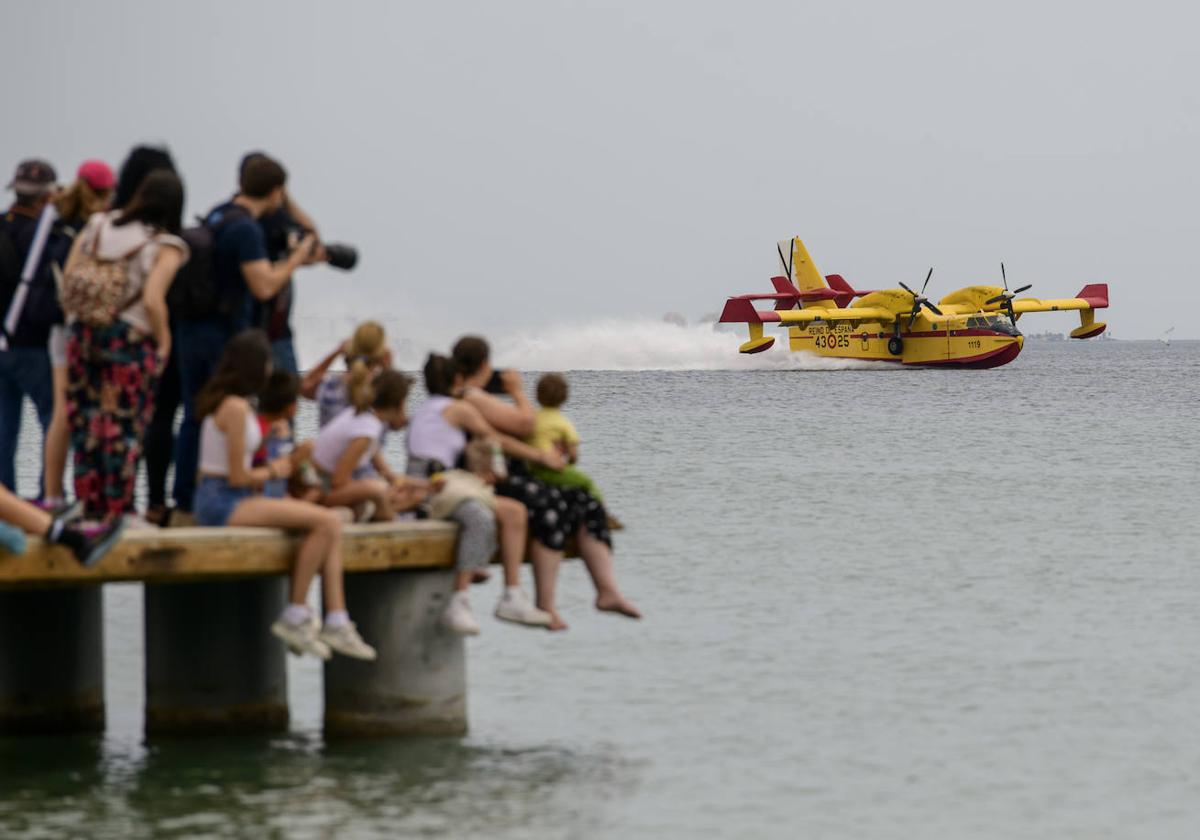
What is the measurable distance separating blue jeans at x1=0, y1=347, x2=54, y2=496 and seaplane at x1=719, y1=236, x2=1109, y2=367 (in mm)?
78207

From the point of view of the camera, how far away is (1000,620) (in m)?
17.2

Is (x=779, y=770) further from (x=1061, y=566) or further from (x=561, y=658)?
(x=1061, y=566)

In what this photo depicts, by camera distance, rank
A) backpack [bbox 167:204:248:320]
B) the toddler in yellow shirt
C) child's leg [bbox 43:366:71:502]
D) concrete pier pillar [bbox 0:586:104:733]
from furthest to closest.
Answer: concrete pier pillar [bbox 0:586:104:733]
the toddler in yellow shirt
backpack [bbox 167:204:248:320]
child's leg [bbox 43:366:71:502]

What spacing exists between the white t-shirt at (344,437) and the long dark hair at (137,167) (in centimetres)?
141

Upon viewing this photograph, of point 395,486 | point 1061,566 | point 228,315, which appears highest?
point 228,315

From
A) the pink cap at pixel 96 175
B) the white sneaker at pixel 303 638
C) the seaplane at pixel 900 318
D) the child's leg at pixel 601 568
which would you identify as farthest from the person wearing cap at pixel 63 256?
the seaplane at pixel 900 318

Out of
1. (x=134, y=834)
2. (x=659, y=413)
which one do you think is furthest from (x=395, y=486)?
(x=659, y=413)

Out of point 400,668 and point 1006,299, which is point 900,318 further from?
point 400,668

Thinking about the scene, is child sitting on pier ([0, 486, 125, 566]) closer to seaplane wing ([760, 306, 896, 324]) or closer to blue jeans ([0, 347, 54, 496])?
blue jeans ([0, 347, 54, 496])

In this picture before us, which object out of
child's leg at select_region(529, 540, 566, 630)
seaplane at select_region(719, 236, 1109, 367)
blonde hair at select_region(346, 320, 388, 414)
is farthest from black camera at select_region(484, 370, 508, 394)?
seaplane at select_region(719, 236, 1109, 367)

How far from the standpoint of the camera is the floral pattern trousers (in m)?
8.67

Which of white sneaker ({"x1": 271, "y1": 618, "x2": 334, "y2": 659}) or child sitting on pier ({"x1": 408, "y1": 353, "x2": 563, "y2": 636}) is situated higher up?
child sitting on pier ({"x1": 408, "y1": 353, "x2": 563, "y2": 636})

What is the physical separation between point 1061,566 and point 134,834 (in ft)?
50.2

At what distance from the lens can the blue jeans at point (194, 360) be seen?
9.21 m
